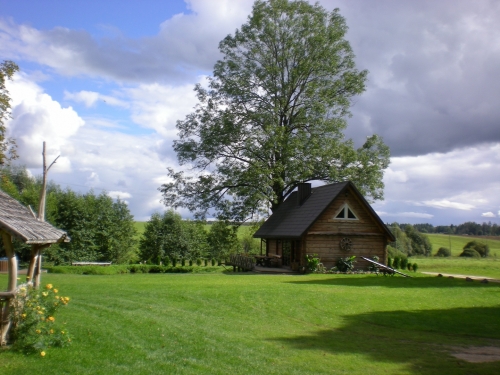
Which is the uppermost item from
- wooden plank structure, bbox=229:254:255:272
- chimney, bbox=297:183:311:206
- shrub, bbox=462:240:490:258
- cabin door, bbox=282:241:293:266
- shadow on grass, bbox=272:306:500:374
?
chimney, bbox=297:183:311:206

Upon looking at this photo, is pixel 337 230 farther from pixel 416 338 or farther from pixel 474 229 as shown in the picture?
pixel 474 229

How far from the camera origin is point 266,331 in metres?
13.5

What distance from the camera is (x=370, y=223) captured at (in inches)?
1339

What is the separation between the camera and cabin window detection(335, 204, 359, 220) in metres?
33.4

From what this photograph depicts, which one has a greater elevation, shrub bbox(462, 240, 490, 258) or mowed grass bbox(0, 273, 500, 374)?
shrub bbox(462, 240, 490, 258)

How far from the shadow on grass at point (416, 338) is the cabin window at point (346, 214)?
16.1 meters

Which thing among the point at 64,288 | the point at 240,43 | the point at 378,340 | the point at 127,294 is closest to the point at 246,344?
the point at 378,340

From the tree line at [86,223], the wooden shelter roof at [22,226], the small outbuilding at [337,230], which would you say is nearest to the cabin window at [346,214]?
the small outbuilding at [337,230]

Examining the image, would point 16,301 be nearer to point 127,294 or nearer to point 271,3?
point 127,294

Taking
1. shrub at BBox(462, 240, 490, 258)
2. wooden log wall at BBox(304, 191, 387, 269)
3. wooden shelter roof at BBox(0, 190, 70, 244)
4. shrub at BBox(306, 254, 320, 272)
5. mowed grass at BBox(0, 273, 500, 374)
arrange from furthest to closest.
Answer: shrub at BBox(462, 240, 490, 258) < wooden log wall at BBox(304, 191, 387, 269) < shrub at BBox(306, 254, 320, 272) < wooden shelter roof at BBox(0, 190, 70, 244) < mowed grass at BBox(0, 273, 500, 374)

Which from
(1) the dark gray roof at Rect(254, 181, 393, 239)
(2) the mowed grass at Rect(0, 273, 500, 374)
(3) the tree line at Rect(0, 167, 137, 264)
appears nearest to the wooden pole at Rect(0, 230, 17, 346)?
(2) the mowed grass at Rect(0, 273, 500, 374)

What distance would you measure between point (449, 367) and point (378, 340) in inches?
105

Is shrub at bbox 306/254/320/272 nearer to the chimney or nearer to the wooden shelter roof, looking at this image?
the chimney

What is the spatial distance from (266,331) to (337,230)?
67.4 ft
